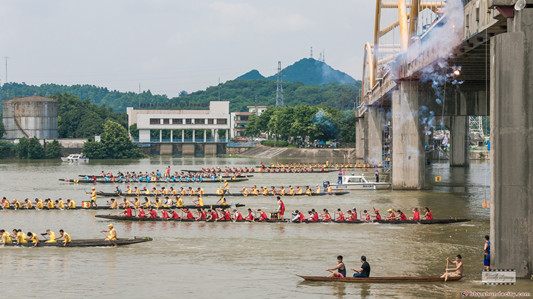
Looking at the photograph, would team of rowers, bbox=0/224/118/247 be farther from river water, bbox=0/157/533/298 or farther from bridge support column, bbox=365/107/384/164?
bridge support column, bbox=365/107/384/164

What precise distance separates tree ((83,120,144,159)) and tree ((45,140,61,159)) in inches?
244

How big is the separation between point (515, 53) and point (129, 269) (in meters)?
18.2

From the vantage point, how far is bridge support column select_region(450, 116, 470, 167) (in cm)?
9984

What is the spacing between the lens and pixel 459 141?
102 meters

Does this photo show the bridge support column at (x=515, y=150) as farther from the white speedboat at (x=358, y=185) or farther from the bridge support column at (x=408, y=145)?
the white speedboat at (x=358, y=185)

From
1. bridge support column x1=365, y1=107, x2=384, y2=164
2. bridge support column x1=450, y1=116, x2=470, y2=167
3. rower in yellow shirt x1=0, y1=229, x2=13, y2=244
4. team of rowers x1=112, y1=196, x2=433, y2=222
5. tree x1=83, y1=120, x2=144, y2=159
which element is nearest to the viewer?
rower in yellow shirt x1=0, y1=229, x2=13, y2=244

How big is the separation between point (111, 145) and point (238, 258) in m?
122

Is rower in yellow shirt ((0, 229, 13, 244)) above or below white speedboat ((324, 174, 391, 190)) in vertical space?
below

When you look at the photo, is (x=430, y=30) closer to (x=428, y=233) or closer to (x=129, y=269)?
(x=428, y=233)

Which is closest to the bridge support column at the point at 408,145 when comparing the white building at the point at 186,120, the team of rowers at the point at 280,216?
the team of rowers at the point at 280,216

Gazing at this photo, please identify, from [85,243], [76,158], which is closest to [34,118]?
[76,158]

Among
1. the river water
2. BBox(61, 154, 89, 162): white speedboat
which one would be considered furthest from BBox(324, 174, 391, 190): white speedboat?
BBox(61, 154, 89, 162): white speedboat

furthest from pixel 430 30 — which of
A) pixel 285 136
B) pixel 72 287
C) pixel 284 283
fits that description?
pixel 285 136

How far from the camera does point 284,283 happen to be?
1122 inches
